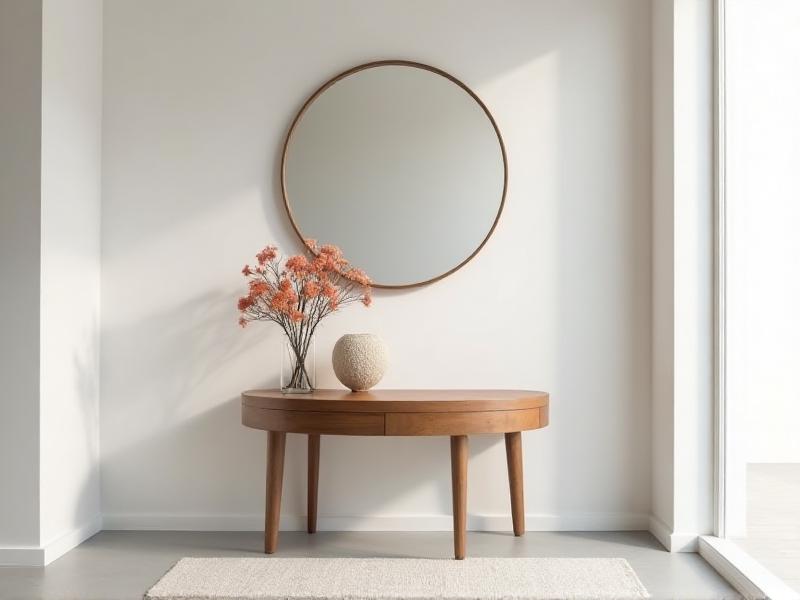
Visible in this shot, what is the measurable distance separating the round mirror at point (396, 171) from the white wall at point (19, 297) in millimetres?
986

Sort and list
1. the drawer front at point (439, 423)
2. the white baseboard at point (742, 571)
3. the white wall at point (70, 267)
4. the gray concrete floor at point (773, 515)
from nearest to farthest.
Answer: the white baseboard at point (742, 571), the gray concrete floor at point (773, 515), the drawer front at point (439, 423), the white wall at point (70, 267)

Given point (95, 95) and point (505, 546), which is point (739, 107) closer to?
point (505, 546)

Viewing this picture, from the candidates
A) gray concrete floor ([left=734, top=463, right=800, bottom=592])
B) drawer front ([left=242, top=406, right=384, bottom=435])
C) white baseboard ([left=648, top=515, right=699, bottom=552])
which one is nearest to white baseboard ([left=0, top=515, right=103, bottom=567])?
drawer front ([left=242, top=406, right=384, bottom=435])

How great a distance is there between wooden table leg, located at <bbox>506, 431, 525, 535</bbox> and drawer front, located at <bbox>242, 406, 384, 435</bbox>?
1.99 ft

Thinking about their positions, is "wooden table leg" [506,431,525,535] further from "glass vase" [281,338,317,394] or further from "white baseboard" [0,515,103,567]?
"white baseboard" [0,515,103,567]

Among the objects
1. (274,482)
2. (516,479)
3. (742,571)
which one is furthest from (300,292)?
(742,571)

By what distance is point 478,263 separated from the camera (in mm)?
3615

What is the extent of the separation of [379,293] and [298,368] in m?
0.49

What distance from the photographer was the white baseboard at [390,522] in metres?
3.56

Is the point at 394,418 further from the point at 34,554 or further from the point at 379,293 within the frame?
the point at 34,554

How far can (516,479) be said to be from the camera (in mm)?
3377

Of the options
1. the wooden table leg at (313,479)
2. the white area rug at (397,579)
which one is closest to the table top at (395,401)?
the wooden table leg at (313,479)

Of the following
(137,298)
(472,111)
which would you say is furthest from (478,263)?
(137,298)

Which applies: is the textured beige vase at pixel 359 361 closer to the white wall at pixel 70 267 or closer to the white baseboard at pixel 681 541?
the white wall at pixel 70 267
